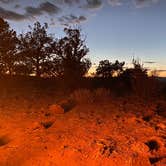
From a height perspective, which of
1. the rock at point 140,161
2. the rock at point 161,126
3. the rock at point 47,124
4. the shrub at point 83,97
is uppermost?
the shrub at point 83,97

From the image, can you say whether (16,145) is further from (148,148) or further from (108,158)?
(148,148)

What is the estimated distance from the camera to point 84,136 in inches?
294

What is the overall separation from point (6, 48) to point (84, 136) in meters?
24.9

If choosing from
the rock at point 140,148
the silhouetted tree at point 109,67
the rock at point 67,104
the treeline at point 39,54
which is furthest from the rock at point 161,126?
the silhouetted tree at point 109,67

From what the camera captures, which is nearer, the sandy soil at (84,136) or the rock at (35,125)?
the sandy soil at (84,136)

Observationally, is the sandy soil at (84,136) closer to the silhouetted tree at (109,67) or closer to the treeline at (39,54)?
the treeline at (39,54)

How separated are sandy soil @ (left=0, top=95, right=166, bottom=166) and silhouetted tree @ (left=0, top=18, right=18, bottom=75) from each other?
20856 millimetres

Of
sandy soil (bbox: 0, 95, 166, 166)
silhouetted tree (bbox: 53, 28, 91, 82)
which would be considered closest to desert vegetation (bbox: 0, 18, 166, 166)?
sandy soil (bbox: 0, 95, 166, 166)

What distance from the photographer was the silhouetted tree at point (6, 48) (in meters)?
30.9

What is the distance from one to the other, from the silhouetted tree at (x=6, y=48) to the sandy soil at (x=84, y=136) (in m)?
20.9

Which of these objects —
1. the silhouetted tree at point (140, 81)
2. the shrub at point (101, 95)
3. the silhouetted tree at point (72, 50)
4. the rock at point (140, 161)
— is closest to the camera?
the rock at point (140, 161)

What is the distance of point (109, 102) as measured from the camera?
11.6 m

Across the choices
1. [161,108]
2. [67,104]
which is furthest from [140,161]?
[67,104]

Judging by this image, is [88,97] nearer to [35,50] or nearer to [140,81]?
[140,81]
